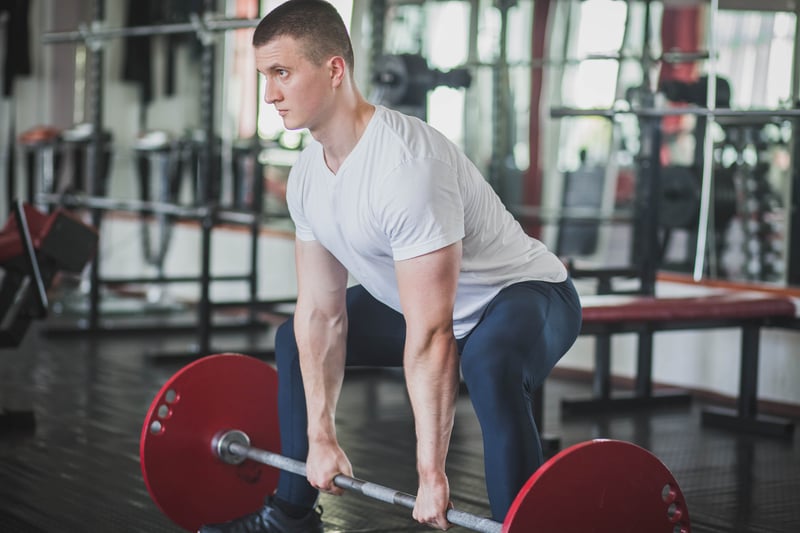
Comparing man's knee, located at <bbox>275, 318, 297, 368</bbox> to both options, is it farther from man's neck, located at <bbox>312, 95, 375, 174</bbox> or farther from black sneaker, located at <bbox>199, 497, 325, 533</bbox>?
man's neck, located at <bbox>312, 95, 375, 174</bbox>

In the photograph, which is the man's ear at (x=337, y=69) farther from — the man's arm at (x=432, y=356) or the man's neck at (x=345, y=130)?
the man's arm at (x=432, y=356)

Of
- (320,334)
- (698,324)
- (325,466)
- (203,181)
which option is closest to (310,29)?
(320,334)

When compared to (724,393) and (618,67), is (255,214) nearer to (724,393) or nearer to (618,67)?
(724,393)

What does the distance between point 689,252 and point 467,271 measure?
4.62 meters

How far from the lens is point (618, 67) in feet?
24.9

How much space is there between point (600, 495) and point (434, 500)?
10.4 inches

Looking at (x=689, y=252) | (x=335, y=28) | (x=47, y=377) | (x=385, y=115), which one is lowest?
(x=47, y=377)

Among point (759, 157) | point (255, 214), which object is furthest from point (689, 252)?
point (255, 214)

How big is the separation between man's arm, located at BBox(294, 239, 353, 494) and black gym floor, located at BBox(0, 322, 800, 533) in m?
0.52

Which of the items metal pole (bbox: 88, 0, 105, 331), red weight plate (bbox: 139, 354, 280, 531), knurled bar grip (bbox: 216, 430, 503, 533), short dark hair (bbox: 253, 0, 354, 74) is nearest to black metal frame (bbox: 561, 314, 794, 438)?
red weight plate (bbox: 139, 354, 280, 531)

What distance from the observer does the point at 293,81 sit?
1.86 m

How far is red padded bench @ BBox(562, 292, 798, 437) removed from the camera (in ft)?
11.4

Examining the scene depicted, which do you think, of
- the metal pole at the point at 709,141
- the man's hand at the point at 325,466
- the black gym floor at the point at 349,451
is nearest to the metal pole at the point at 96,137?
the black gym floor at the point at 349,451

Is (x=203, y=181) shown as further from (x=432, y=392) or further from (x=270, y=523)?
(x=432, y=392)
